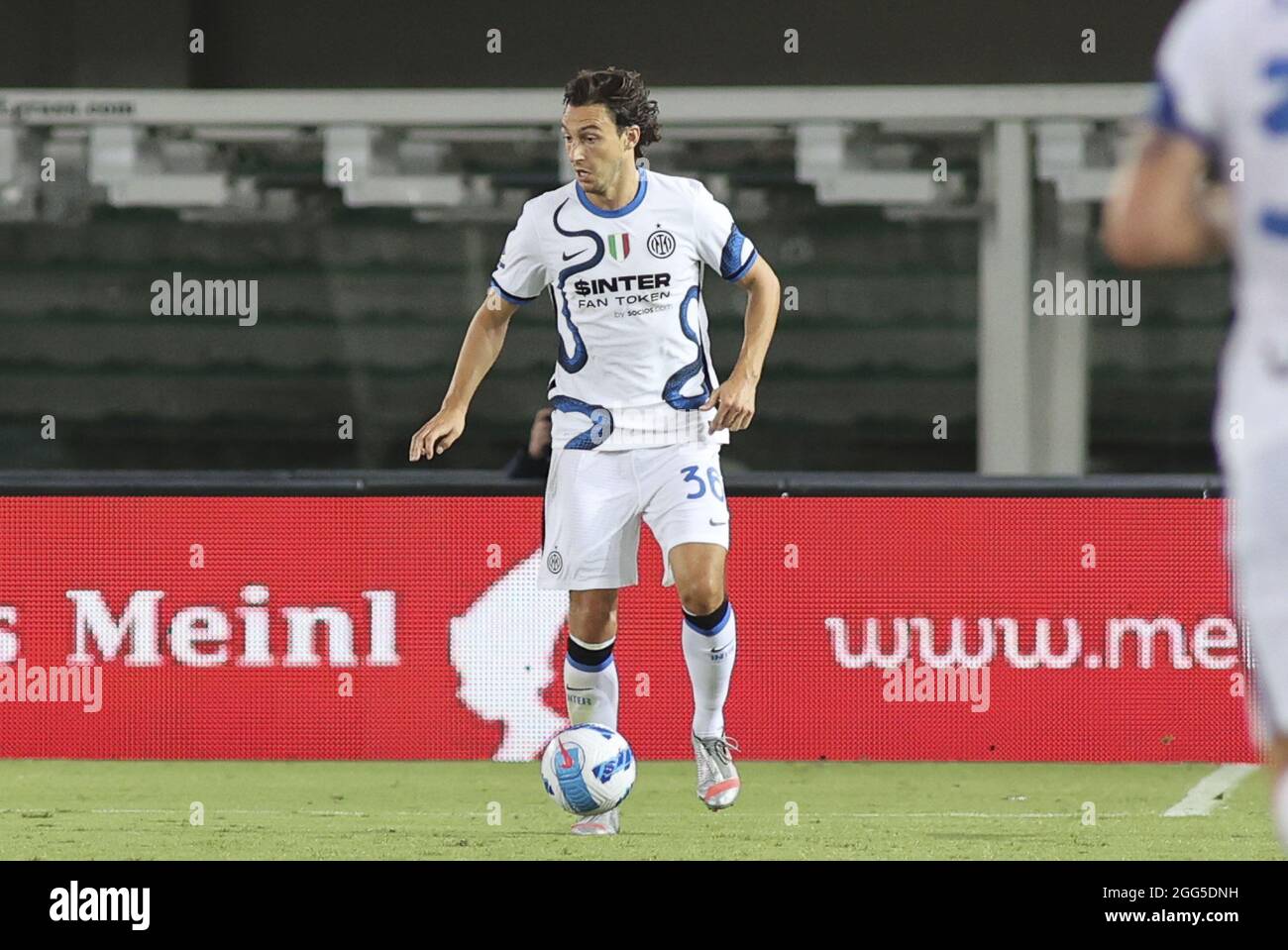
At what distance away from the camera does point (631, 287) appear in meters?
5.44

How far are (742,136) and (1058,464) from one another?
2268mm

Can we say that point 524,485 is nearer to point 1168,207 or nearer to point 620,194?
point 620,194

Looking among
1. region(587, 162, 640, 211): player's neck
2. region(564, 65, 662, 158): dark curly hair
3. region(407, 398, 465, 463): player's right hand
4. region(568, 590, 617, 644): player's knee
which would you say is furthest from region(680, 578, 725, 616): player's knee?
region(564, 65, 662, 158): dark curly hair

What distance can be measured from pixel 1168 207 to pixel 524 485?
17.3ft

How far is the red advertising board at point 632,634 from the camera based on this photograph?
722cm

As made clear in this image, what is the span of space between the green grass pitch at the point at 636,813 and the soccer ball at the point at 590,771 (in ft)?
0.37

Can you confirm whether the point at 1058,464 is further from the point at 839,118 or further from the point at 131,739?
the point at 131,739

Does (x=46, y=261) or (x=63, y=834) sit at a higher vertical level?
(x=46, y=261)

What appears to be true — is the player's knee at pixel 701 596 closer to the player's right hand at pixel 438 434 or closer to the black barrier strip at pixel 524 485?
the player's right hand at pixel 438 434

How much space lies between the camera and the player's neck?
17.9 feet

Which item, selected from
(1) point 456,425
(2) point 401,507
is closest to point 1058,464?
(2) point 401,507

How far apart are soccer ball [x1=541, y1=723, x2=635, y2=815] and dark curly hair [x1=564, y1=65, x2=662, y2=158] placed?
1472 millimetres

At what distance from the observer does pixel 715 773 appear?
18.1 ft

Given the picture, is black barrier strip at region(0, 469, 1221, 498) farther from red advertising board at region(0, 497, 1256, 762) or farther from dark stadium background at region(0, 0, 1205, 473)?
dark stadium background at region(0, 0, 1205, 473)
